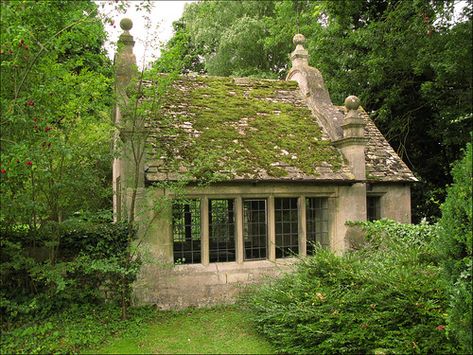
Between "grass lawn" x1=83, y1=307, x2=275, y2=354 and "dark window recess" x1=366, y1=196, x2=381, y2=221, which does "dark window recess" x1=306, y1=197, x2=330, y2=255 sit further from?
"grass lawn" x1=83, y1=307, x2=275, y2=354

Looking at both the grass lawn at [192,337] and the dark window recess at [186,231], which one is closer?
the grass lawn at [192,337]

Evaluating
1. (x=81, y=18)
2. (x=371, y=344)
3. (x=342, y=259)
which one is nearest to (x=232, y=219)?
(x=342, y=259)

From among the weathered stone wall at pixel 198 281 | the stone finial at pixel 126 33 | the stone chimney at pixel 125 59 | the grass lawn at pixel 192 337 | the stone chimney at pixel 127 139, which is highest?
the stone finial at pixel 126 33

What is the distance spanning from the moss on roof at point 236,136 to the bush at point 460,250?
182 inches

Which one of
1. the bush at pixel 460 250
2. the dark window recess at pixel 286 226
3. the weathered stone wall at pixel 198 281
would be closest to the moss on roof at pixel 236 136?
the dark window recess at pixel 286 226

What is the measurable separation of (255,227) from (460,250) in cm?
559

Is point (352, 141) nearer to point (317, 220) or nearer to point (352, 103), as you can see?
point (352, 103)

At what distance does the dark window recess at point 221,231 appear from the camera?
10.7m

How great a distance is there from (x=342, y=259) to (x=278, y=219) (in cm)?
280

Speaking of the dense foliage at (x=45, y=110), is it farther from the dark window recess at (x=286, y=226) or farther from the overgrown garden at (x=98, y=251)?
the dark window recess at (x=286, y=226)

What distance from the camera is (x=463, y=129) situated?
15.3m

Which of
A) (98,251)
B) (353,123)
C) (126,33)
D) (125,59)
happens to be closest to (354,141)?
(353,123)

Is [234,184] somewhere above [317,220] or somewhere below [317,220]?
above

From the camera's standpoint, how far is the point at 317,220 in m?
11.9
